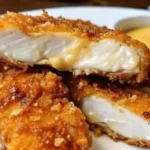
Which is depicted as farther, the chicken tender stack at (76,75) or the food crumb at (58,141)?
the chicken tender stack at (76,75)

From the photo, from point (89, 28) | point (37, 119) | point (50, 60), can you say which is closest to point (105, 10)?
Result: point (89, 28)

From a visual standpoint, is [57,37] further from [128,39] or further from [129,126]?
[129,126]

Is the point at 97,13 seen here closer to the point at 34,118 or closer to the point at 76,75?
the point at 76,75

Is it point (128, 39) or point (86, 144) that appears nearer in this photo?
point (86, 144)

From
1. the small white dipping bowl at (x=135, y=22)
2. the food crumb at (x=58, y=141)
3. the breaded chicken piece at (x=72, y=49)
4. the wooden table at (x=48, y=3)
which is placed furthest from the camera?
the wooden table at (x=48, y=3)

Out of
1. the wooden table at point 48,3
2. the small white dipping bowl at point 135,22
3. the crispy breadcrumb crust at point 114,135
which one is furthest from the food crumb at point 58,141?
the wooden table at point 48,3

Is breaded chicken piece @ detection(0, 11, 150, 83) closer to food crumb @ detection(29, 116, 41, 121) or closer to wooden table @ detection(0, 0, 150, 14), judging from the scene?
food crumb @ detection(29, 116, 41, 121)

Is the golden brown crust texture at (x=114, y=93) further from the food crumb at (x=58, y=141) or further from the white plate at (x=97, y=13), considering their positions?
the white plate at (x=97, y=13)

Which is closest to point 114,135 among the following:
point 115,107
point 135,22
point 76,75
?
point 115,107
